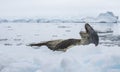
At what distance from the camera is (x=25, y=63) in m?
6.41

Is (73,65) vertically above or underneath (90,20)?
above

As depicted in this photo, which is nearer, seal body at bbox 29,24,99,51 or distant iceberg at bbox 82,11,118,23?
seal body at bbox 29,24,99,51

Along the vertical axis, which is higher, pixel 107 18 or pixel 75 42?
pixel 75 42

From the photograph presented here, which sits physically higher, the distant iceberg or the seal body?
the seal body

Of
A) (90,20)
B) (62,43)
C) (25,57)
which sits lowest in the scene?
(90,20)

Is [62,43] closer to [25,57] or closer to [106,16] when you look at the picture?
[25,57]

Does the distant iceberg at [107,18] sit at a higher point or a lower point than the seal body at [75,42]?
lower

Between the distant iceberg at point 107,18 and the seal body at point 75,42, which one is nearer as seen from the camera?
the seal body at point 75,42

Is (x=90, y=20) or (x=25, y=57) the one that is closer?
(x=25, y=57)

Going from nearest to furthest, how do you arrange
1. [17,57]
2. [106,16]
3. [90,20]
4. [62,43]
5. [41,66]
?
[41,66] < [17,57] < [62,43] < [106,16] < [90,20]

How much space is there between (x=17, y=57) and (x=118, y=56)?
7.58 feet

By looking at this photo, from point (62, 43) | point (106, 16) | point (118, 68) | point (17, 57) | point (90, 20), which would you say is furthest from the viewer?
point (90, 20)

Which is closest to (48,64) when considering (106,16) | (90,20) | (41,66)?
(41,66)

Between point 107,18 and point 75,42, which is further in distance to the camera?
point 107,18
